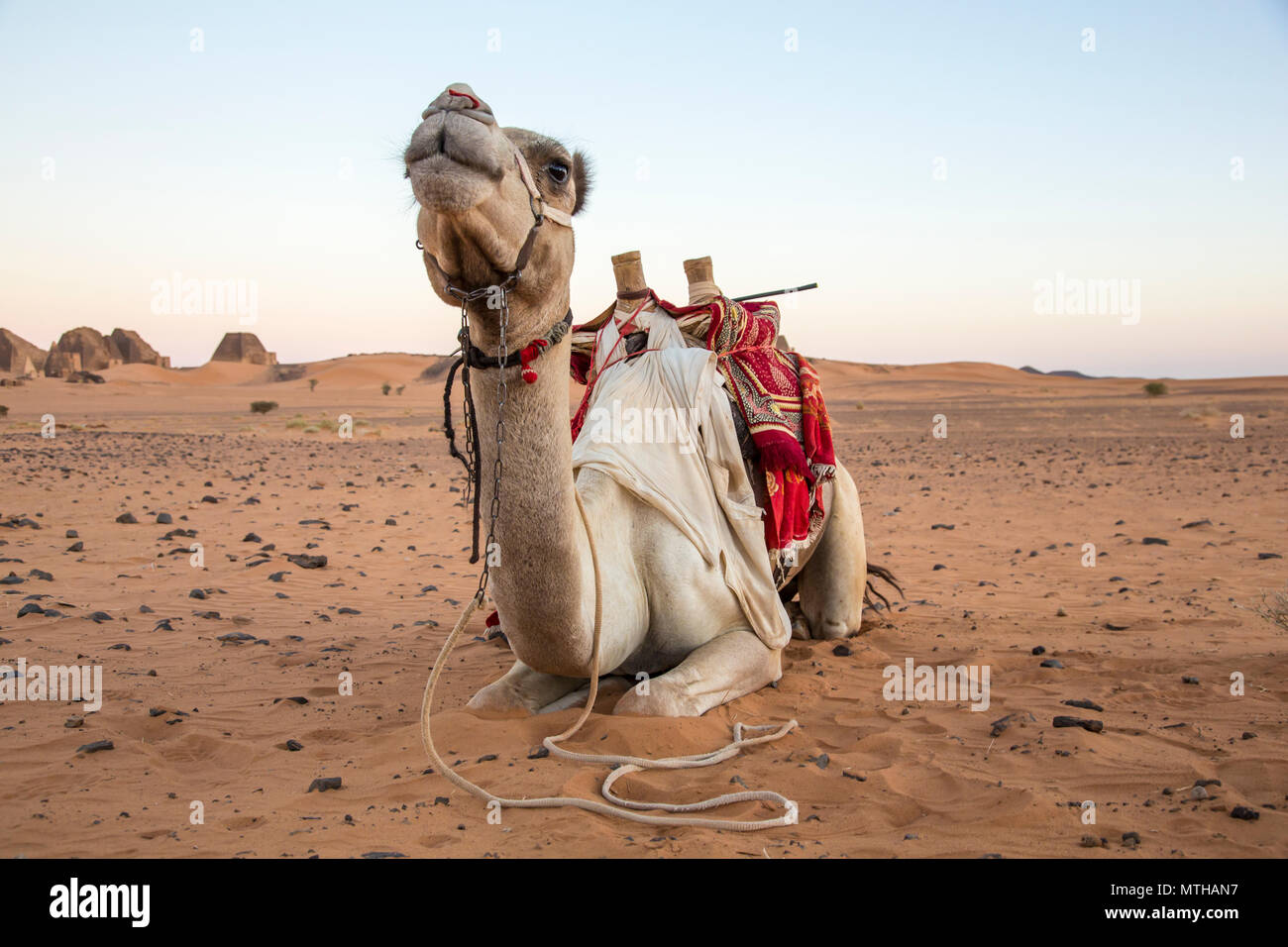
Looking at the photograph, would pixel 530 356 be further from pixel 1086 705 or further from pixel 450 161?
pixel 1086 705

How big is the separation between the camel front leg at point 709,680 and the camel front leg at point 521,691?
13.9 inches

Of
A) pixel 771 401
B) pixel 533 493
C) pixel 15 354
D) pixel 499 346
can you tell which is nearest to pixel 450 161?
pixel 499 346

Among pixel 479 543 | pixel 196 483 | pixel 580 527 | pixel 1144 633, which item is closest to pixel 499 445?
pixel 479 543

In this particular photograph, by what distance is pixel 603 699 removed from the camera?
4.98 metres

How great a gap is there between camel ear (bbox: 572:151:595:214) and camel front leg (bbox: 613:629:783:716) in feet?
7.05

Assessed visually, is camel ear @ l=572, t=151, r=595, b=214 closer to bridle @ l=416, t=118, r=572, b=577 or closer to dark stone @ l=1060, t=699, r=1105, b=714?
bridle @ l=416, t=118, r=572, b=577

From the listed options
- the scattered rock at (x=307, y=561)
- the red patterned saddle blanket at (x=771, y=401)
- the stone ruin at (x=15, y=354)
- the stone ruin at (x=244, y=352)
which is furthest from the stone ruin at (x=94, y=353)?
the red patterned saddle blanket at (x=771, y=401)

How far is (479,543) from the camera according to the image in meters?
3.81

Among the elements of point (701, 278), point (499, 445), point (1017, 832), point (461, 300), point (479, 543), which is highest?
point (701, 278)

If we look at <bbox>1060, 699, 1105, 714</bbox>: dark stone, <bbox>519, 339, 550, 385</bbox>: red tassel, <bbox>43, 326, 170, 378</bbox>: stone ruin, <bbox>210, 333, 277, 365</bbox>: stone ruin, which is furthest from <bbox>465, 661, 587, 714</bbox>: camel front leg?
<bbox>210, 333, 277, 365</bbox>: stone ruin

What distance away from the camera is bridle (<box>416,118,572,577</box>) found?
3273mm

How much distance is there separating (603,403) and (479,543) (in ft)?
5.91

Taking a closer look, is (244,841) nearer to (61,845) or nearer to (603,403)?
(61,845)

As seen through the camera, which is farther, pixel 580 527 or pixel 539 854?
pixel 580 527
